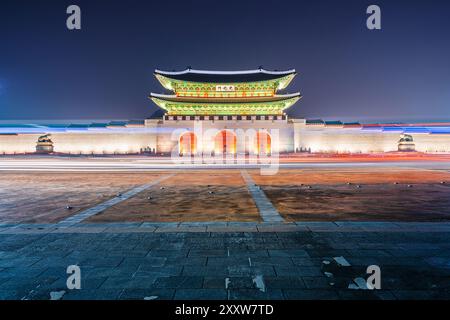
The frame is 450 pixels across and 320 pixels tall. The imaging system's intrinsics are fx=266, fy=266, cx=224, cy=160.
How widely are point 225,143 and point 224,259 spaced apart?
3432cm

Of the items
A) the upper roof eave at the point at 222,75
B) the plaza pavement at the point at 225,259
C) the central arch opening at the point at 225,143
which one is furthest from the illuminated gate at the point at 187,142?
the plaza pavement at the point at 225,259

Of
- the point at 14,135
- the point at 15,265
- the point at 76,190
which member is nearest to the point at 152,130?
the point at 14,135

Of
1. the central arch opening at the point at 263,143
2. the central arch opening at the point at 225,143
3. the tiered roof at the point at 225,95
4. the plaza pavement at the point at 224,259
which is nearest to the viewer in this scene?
the plaza pavement at the point at 224,259

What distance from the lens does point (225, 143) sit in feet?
124

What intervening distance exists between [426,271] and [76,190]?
10.1 m

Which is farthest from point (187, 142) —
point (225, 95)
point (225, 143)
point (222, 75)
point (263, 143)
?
point (222, 75)

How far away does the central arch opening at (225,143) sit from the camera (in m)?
37.5

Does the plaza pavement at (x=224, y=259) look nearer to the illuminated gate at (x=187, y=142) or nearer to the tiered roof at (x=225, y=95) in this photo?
the illuminated gate at (x=187, y=142)

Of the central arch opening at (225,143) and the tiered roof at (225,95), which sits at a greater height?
the tiered roof at (225,95)

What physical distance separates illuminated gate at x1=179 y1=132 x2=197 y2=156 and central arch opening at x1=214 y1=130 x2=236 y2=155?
3.11 m

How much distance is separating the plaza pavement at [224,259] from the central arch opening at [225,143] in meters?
32.4

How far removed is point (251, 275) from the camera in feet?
10.4

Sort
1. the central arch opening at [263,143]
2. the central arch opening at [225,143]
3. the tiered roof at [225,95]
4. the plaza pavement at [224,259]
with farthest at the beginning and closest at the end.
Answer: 1. the central arch opening at [225,143]
2. the central arch opening at [263,143]
3. the tiered roof at [225,95]
4. the plaza pavement at [224,259]
